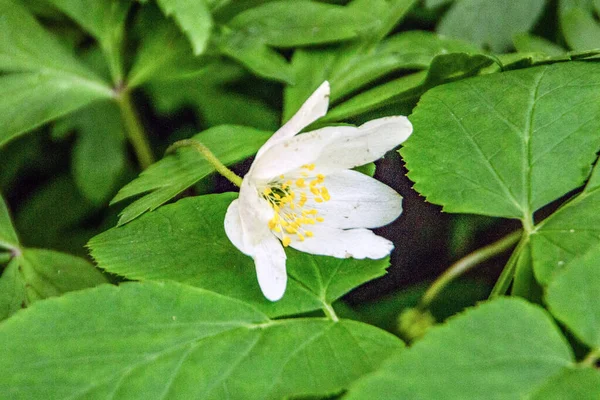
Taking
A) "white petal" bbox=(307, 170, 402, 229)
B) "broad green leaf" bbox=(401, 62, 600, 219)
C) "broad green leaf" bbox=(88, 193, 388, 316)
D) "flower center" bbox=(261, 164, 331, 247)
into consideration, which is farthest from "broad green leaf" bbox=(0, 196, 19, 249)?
"broad green leaf" bbox=(401, 62, 600, 219)

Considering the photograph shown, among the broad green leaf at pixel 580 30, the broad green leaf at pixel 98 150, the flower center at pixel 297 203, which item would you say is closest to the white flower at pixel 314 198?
the flower center at pixel 297 203

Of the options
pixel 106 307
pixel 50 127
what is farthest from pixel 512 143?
pixel 50 127

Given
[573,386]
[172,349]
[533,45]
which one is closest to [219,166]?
[172,349]

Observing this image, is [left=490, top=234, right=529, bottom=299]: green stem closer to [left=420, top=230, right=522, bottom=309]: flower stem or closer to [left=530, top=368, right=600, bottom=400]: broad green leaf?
[left=530, top=368, right=600, bottom=400]: broad green leaf

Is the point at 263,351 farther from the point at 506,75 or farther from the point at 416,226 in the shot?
the point at 416,226

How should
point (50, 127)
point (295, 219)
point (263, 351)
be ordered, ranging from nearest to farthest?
point (263, 351) → point (295, 219) → point (50, 127)

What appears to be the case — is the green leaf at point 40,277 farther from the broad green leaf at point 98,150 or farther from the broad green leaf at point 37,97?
the broad green leaf at point 98,150
